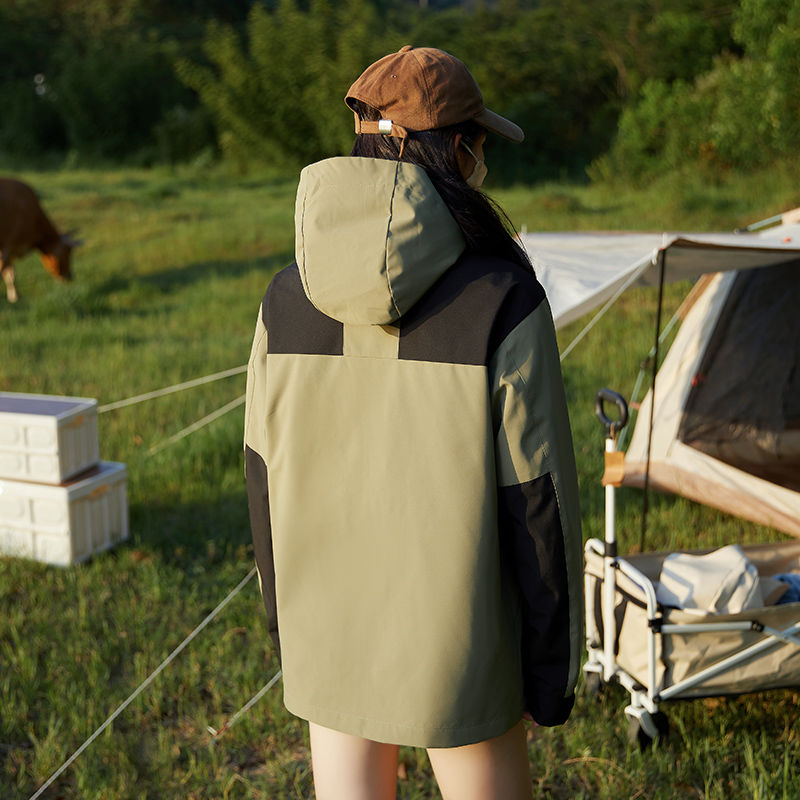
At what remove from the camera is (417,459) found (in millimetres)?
1585

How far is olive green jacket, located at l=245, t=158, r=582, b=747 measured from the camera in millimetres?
1501

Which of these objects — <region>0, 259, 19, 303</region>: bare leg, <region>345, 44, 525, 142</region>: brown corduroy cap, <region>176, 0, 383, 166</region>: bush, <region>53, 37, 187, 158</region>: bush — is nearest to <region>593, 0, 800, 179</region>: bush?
<region>176, 0, 383, 166</region>: bush

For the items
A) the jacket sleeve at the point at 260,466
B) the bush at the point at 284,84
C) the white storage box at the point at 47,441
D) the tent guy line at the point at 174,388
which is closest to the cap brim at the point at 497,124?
the jacket sleeve at the point at 260,466

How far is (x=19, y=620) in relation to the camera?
12.7ft

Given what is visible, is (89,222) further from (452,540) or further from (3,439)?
(452,540)

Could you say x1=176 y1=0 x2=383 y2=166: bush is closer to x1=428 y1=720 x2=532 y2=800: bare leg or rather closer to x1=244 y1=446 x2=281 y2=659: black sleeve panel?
x1=244 y1=446 x2=281 y2=659: black sleeve panel

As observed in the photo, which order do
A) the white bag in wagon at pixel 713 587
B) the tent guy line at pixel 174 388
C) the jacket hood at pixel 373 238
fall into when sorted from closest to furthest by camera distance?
the jacket hood at pixel 373 238
the white bag in wagon at pixel 713 587
the tent guy line at pixel 174 388

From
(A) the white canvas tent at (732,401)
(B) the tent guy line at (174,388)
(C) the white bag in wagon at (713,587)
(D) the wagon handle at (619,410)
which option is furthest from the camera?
(A) the white canvas tent at (732,401)

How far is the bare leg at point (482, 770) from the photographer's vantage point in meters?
1.63

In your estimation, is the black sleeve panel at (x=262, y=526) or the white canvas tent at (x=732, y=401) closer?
the black sleeve panel at (x=262, y=526)

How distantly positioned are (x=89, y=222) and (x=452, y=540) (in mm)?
15922

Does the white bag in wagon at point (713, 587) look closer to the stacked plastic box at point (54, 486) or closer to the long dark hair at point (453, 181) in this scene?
the long dark hair at point (453, 181)

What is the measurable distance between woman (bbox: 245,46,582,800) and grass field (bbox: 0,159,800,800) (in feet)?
4.38

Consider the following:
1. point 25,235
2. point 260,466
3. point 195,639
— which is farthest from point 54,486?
point 25,235
